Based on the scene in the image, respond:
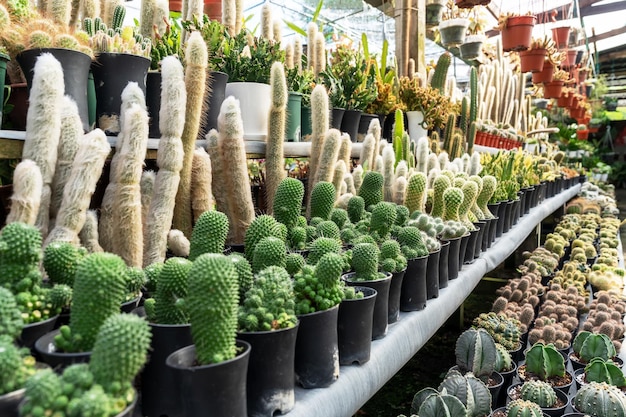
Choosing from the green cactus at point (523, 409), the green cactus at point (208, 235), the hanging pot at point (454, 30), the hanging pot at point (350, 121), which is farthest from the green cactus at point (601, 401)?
the hanging pot at point (454, 30)

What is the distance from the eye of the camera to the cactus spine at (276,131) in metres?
1.80

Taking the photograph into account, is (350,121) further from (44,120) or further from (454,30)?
(454,30)

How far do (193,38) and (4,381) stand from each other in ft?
3.45

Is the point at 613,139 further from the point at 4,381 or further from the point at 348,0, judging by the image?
the point at 4,381

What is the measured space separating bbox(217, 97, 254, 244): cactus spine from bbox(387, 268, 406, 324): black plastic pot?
491mm

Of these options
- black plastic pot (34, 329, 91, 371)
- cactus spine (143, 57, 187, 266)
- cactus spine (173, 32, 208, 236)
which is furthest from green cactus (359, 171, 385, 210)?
black plastic pot (34, 329, 91, 371)

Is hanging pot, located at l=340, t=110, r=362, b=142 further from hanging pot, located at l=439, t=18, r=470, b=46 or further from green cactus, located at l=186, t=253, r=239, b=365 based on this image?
hanging pot, located at l=439, t=18, r=470, b=46

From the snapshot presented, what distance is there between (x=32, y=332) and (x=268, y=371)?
1.38 feet

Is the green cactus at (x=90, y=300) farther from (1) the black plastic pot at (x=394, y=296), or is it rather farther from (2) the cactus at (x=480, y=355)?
(2) the cactus at (x=480, y=355)

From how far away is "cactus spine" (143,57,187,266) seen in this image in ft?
4.45

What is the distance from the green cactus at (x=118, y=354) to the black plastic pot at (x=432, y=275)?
1.31 meters

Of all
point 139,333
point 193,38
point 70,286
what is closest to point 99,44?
point 193,38

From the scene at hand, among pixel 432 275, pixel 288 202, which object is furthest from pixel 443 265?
pixel 288 202

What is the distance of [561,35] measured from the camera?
693cm
